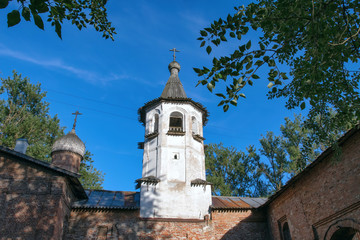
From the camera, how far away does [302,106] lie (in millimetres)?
5121

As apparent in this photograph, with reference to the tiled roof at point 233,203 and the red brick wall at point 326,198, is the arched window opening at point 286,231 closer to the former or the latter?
the red brick wall at point 326,198

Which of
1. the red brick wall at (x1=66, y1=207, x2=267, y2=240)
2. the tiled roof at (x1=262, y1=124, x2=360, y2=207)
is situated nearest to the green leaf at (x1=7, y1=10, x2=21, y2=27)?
the tiled roof at (x1=262, y1=124, x2=360, y2=207)

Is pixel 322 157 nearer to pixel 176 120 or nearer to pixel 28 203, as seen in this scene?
pixel 176 120

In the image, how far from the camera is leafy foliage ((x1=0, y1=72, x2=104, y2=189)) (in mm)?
21359

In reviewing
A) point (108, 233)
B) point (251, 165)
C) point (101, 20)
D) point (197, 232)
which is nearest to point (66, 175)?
point (108, 233)

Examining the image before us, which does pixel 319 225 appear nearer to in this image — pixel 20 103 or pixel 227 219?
pixel 227 219

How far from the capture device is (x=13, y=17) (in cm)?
308

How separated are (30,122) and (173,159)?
521 inches

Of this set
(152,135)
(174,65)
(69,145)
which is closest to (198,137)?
(152,135)

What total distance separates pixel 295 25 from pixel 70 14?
4568 mm

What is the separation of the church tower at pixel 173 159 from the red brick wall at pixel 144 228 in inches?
15.3

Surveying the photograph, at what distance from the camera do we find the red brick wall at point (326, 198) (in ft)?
27.6

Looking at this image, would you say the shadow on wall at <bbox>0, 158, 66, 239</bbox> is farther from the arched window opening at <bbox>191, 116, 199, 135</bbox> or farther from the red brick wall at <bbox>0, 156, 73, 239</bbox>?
the arched window opening at <bbox>191, 116, 199, 135</bbox>

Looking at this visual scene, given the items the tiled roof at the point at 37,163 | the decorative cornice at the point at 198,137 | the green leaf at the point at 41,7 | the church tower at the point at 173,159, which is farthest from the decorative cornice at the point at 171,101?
the green leaf at the point at 41,7
